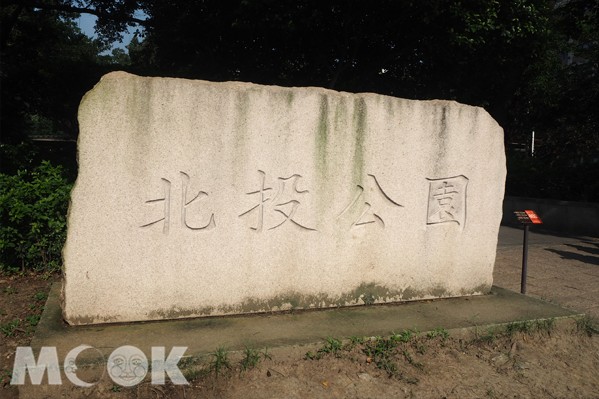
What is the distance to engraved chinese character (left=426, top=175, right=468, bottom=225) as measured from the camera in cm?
413

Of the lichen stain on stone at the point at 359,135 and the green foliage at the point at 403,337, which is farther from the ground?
the lichen stain on stone at the point at 359,135

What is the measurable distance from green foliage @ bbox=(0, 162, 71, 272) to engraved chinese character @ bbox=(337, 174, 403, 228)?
3.04 m

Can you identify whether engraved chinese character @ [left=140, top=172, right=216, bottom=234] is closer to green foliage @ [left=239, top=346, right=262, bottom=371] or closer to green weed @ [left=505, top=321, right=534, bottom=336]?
green foliage @ [left=239, top=346, right=262, bottom=371]

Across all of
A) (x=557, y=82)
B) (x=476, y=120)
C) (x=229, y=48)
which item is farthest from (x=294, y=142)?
(x=557, y=82)

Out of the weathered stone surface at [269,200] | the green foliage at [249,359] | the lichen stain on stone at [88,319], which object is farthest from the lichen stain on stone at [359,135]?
the lichen stain on stone at [88,319]

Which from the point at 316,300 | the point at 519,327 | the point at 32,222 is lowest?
the point at 519,327

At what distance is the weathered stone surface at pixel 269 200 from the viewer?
10.6 ft

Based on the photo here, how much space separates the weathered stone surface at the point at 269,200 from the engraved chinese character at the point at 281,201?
0.01 metres

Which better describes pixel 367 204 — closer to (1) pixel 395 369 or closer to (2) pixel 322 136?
(2) pixel 322 136

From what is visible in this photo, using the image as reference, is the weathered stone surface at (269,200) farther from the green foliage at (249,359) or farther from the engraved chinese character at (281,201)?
the green foliage at (249,359)

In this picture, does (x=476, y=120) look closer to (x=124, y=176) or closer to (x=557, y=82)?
(x=124, y=176)

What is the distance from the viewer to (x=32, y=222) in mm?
4754

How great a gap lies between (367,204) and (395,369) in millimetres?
1351

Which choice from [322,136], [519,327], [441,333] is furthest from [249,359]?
[519,327]
